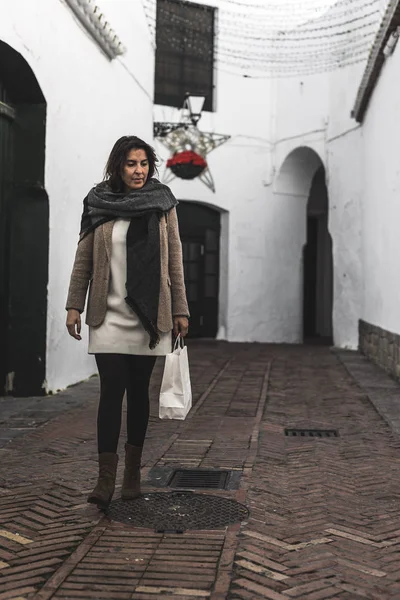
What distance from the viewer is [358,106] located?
1206 centimetres

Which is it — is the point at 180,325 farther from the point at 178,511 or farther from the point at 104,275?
the point at 178,511

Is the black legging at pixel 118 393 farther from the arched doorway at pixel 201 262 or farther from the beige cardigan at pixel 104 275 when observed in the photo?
the arched doorway at pixel 201 262

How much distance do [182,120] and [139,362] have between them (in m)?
11.5

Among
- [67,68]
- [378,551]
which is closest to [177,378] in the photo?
[378,551]

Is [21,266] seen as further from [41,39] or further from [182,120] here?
[182,120]

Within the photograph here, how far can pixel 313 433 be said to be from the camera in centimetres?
564

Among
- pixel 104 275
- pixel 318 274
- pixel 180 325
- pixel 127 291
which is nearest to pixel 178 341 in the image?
pixel 180 325

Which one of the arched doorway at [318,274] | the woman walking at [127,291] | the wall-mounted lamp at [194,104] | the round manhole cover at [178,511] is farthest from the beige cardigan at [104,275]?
the arched doorway at [318,274]

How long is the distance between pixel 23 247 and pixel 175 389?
3.89 metres

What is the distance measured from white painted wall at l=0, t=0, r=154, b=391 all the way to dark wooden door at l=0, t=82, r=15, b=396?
36cm

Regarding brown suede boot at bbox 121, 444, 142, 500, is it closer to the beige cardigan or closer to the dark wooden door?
the beige cardigan

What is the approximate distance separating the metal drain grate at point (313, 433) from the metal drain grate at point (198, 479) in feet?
4.55

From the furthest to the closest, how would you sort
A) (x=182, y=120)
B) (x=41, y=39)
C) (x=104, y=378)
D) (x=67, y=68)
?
(x=182, y=120)
(x=67, y=68)
(x=41, y=39)
(x=104, y=378)

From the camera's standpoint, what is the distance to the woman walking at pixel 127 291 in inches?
137
